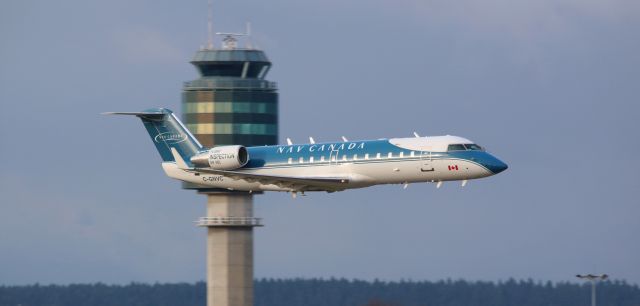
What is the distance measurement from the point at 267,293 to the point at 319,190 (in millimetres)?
66652

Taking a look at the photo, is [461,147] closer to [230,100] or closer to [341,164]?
[341,164]

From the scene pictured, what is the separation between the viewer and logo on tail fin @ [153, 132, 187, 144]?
275 ft

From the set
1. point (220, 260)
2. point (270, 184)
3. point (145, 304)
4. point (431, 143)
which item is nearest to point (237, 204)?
point (220, 260)

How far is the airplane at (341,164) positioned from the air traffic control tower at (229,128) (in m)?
21.4

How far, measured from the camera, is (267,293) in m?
141

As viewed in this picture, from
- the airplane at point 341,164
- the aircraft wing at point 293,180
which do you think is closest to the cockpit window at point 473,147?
the airplane at point 341,164

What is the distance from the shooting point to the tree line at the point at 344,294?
124625mm

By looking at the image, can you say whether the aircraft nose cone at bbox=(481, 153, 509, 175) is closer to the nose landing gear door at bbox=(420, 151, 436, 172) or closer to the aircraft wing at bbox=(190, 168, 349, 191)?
the nose landing gear door at bbox=(420, 151, 436, 172)

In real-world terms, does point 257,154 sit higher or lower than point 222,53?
lower

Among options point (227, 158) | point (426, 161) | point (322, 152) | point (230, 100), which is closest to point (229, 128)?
point (230, 100)

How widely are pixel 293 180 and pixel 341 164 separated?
232cm

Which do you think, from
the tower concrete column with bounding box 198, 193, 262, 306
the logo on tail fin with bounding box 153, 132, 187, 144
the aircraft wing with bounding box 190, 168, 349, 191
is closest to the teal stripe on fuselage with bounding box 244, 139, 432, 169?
the aircraft wing with bounding box 190, 168, 349, 191

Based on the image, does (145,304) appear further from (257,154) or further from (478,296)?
(257,154)

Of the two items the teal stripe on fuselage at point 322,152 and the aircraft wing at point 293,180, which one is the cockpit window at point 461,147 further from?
the aircraft wing at point 293,180
